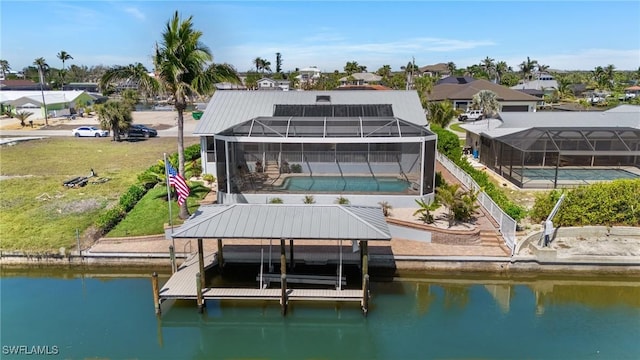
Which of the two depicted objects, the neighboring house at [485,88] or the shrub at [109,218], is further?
the neighboring house at [485,88]

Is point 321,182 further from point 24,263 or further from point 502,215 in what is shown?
point 24,263

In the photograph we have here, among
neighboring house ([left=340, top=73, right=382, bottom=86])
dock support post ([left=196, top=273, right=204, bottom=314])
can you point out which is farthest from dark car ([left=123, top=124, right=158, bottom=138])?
Answer: neighboring house ([left=340, top=73, right=382, bottom=86])

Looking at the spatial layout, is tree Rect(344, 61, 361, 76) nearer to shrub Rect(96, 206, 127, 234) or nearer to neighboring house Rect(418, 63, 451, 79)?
neighboring house Rect(418, 63, 451, 79)

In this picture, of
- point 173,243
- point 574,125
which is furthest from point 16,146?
point 574,125

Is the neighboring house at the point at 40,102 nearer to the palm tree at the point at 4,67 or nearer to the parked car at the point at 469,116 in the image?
the parked car at the point at 469,116

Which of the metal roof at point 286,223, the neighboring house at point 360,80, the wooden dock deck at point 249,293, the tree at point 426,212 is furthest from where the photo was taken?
the neighboring house at point 360,80

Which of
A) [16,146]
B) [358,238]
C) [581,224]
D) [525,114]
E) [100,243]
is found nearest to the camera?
[358,238]

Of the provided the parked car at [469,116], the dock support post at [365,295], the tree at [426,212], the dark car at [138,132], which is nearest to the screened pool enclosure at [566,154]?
the tree at [426,212]
